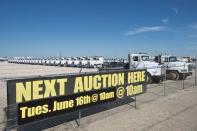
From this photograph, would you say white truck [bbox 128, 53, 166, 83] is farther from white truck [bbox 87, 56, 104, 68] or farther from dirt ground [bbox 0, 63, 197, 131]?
white truck [bbox 87, 56, 104, 68]

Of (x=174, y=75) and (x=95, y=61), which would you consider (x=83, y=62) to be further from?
(x=174, y=75)

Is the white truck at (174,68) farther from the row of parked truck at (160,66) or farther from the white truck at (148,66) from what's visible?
the white truck at (148,66)

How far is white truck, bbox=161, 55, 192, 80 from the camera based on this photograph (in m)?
21.5

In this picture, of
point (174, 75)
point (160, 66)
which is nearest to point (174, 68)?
point (174, 75)

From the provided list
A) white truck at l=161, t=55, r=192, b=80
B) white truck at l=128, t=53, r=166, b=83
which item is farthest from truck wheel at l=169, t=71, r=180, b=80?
white truck at l=128, t=53, r=166, b=83

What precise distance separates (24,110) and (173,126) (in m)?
4.24

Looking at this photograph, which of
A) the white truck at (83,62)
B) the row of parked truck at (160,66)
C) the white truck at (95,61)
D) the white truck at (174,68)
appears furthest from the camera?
the white truck at (83,62)

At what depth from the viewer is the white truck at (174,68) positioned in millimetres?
21531

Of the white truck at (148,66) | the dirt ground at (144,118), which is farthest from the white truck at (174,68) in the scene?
the dirt ground at (144,118)

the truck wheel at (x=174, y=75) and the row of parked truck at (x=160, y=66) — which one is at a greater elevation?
the row of parked truck at (x=160, y=66)

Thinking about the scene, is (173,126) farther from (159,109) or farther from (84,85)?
(84,85)

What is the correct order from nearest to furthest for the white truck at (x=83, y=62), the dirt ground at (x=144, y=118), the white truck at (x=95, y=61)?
1. the dirt ground at (x=144, y=118)
2. the white truck at (x=95, y=61)
3. the white truck at (x=83, y=62)

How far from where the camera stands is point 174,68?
71.9 feet

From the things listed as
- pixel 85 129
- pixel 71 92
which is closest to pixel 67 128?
pixel 85 129
